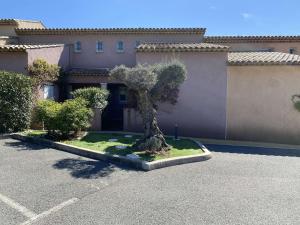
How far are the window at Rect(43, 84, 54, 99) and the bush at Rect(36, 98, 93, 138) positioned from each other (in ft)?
11.5

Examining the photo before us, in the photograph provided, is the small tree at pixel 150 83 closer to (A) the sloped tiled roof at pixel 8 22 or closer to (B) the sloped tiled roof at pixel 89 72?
(B) the sloped tiled roof at pixel 89 72

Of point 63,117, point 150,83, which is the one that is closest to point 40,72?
point 63,117

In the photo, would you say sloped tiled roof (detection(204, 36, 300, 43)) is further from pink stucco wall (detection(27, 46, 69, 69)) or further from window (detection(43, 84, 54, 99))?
window (detection(43, 84, 54, 99))

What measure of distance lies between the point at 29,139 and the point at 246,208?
8.80m

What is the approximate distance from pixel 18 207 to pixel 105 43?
15271mm

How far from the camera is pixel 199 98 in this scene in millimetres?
14250

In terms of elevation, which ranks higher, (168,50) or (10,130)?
(168,50)

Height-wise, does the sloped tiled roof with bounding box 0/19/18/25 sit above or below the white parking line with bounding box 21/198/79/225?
above

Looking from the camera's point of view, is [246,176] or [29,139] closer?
[246,176]

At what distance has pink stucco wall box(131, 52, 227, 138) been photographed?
553 inches

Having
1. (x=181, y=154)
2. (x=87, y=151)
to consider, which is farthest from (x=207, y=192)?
(x=87, y=151)

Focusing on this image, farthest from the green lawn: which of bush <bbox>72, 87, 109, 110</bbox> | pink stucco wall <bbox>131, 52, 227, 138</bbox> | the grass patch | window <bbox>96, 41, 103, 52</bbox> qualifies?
window <bbox>96, 41, 103, 52</bbox>

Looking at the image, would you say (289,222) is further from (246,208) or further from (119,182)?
(119,182)

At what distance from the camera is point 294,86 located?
13727 mm
